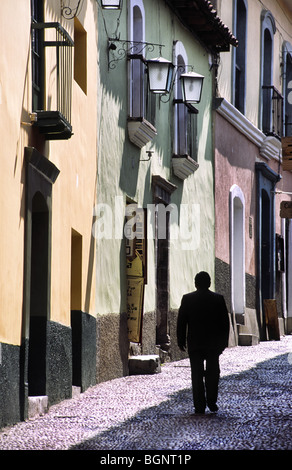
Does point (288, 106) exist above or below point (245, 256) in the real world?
above

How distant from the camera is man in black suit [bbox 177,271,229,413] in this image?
1104 centimetres

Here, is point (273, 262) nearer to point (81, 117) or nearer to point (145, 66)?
point (145, 66)

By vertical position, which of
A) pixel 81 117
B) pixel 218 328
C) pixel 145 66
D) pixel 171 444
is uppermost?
pixel 145 66

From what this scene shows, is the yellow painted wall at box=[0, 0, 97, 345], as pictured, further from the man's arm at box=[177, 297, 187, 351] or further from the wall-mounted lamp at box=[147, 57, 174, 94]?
the wall-mounted lamp at box=[147, 57, 174, 94]

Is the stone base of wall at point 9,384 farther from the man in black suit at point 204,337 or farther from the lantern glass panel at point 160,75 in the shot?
the lantern glass panel at point 160,75

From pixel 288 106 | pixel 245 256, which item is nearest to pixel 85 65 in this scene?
pixel 245 256

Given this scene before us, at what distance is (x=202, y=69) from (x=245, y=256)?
4.80 m

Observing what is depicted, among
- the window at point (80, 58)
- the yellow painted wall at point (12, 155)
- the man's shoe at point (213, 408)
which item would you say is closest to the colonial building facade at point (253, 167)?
the window at point (80, 58)

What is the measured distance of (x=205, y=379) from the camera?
36.3ft

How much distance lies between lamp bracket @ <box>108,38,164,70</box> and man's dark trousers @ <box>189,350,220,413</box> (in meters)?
5.87

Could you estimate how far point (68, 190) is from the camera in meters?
13.3

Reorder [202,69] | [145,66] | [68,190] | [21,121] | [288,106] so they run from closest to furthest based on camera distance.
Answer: [21,121]
[68,190]
[145,66]
[202,69]
[288,106]

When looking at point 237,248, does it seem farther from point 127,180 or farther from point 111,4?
point 111,4

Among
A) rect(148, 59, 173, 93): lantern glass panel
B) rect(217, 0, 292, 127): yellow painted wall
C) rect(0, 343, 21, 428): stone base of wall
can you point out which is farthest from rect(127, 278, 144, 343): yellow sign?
rect(217, 0, 292, 127): yellow painted wall
